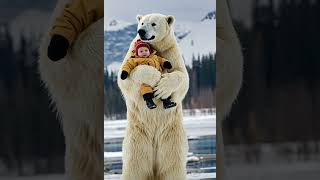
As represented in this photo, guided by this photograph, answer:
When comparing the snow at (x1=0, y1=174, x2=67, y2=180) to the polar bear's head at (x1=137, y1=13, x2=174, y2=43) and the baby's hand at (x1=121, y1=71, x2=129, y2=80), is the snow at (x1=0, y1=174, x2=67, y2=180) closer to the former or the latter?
the baby's hand at (x1=121, y1=71, x2=129, y2=80)

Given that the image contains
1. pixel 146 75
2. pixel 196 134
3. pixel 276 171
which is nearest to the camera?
pixel 146 75

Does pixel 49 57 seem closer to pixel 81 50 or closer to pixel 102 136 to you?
pixel 81 50

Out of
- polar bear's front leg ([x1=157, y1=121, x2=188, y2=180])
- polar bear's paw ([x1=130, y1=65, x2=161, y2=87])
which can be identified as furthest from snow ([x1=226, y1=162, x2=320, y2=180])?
polar bear's paw ([x1=130, y1=65, x2=161, y2=87])

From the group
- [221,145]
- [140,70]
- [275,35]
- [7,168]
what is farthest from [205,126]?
[7,168]

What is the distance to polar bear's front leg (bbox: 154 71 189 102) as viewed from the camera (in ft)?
11.8

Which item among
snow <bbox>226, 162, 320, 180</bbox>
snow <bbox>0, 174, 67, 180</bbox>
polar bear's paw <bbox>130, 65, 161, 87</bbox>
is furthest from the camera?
snow <bbox>226, 162, 320, 180</bbox>

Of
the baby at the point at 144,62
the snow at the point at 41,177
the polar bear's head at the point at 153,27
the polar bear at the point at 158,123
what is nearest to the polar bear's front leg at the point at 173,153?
the polar bear at the point at 158,123

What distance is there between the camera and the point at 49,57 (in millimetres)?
3607

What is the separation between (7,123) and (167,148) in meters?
1.12

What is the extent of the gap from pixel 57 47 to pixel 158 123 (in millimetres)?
861

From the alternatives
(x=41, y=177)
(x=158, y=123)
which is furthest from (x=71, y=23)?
(x=41, y=177)

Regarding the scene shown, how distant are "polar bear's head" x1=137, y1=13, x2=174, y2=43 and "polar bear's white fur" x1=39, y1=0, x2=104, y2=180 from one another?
0.97 feet

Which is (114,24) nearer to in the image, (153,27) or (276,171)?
(153,27)

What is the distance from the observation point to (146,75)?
3557 mm
